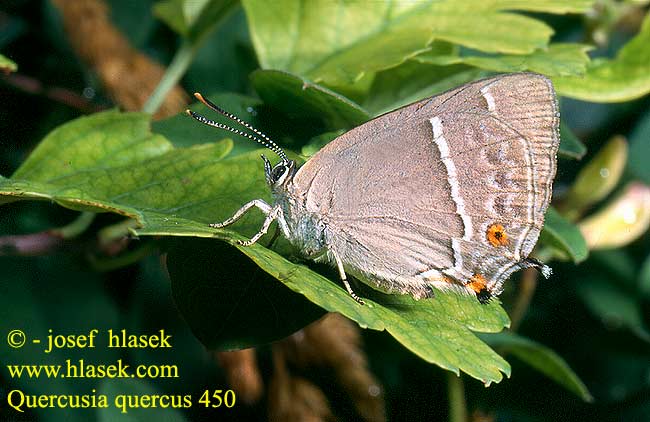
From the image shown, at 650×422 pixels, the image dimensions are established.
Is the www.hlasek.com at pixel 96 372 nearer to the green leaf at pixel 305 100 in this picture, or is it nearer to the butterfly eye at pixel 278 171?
the butterfly eye at pixel 278 171

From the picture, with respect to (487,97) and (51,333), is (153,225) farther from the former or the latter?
(51,333)

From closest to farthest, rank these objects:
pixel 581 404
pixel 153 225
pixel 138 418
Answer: pixel 153 225
pixel 138 418
pixel 581 404

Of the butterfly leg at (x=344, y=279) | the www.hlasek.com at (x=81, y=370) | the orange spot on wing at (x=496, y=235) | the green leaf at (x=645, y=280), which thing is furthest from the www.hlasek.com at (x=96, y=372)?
the green leaf at (x=645, y=280)

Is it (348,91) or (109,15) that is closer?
(348,91)

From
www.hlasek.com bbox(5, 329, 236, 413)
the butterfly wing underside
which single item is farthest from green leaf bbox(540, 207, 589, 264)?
www.hlasek.com bbox(5, 329, 236, 413)

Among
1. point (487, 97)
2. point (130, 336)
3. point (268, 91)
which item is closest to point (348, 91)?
point (268, 91)
